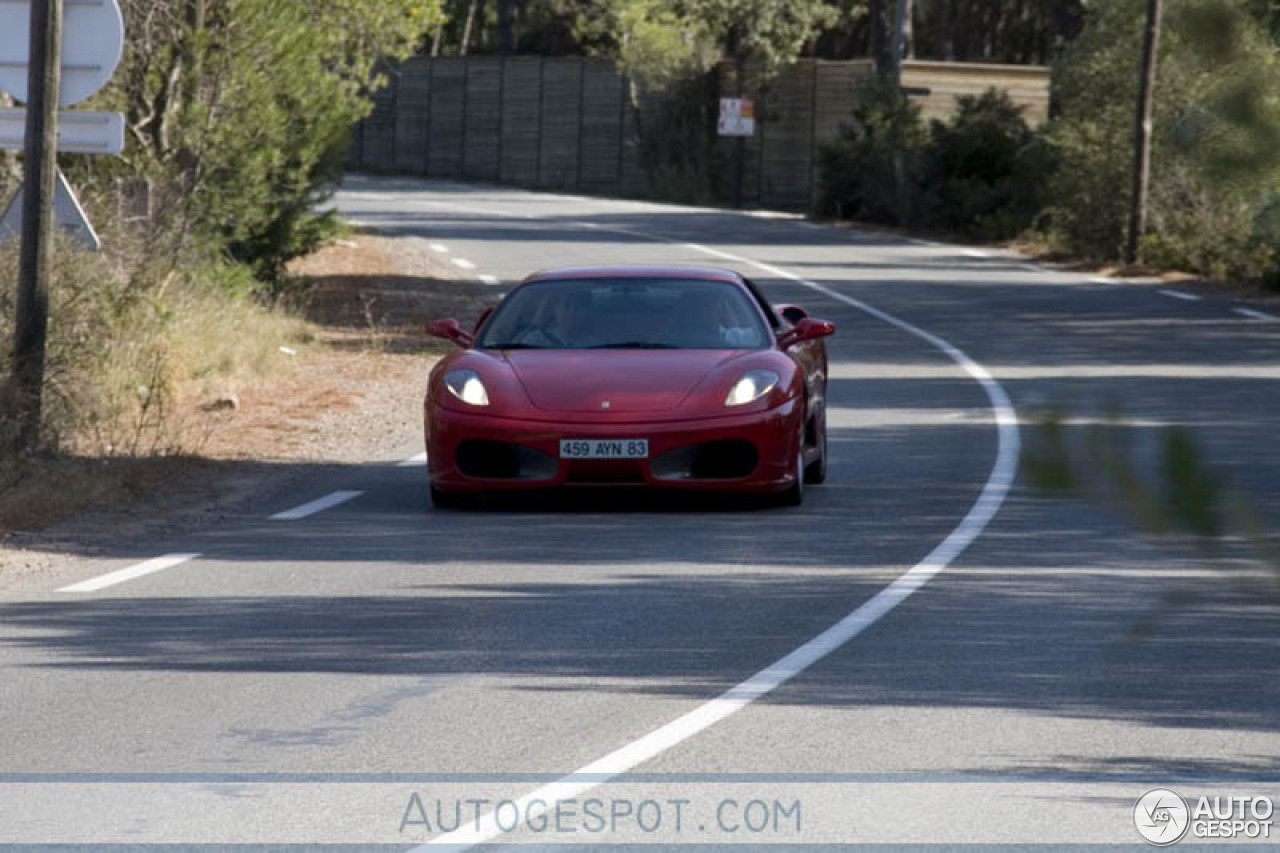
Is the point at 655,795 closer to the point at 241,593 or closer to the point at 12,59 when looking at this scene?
the point at 241,593

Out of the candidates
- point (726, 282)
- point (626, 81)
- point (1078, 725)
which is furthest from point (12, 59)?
point (626, 81)

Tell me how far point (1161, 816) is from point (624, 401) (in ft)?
21.4

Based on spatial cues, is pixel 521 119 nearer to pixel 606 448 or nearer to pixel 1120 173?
pixel 1120 173

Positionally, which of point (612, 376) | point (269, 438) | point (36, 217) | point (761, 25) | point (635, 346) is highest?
point (761, 25)

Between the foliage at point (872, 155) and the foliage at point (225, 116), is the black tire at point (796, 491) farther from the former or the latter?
the foliage at point (872, 155)

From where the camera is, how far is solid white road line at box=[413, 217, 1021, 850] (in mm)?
6488

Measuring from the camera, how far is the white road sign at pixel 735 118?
187ft

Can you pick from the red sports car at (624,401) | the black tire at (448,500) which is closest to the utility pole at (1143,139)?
the red sports car at (624,401)

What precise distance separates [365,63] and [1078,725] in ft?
75.1

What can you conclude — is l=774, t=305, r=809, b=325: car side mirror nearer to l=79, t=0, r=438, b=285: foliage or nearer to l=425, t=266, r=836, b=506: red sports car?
l=425, t=266, r=836, b=506: red sports car

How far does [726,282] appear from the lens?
14023 millimetres

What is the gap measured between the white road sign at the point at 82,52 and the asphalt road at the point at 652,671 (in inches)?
109

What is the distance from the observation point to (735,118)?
5712 cm
